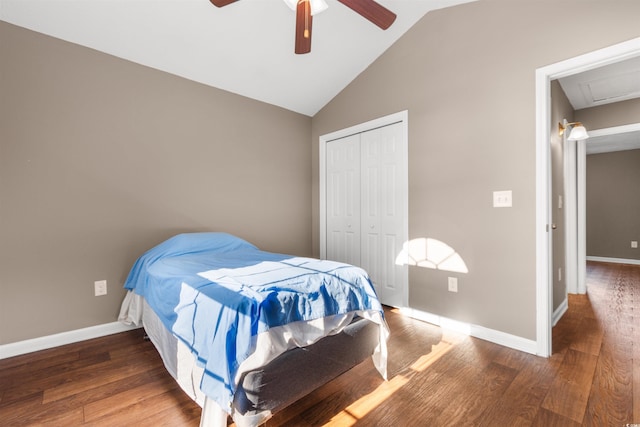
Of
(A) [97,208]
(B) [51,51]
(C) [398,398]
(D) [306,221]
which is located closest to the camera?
(C) [398,398]

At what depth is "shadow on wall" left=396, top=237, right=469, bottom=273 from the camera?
2.55 metres

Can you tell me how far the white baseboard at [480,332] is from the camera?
2150 millimetres

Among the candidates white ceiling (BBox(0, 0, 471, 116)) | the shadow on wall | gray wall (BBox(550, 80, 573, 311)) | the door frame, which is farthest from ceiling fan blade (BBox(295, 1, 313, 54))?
gray wall (BBox(550, 80, 573, 311))

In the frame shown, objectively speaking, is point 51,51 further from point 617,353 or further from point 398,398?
point 617,353

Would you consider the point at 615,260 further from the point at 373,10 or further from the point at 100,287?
the point at 100,287

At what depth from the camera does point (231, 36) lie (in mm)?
2588

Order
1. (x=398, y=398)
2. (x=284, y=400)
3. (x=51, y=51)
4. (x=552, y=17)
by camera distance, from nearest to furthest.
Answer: (x=284, y=400), (x=398, y=398), (x=552, y=17), (x=51, y=51)

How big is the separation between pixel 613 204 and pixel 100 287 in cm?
831

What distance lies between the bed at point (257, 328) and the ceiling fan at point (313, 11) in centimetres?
143

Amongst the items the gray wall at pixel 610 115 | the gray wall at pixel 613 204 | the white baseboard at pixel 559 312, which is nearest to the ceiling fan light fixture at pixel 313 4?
the white baseboard at pixel 559 312

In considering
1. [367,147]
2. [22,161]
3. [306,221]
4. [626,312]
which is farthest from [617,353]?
[22,161]

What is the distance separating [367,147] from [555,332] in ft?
8.09

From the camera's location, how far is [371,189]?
3.28 metres

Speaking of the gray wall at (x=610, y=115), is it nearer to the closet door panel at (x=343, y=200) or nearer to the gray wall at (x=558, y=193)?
the gray wall at (x=558, y=193)
